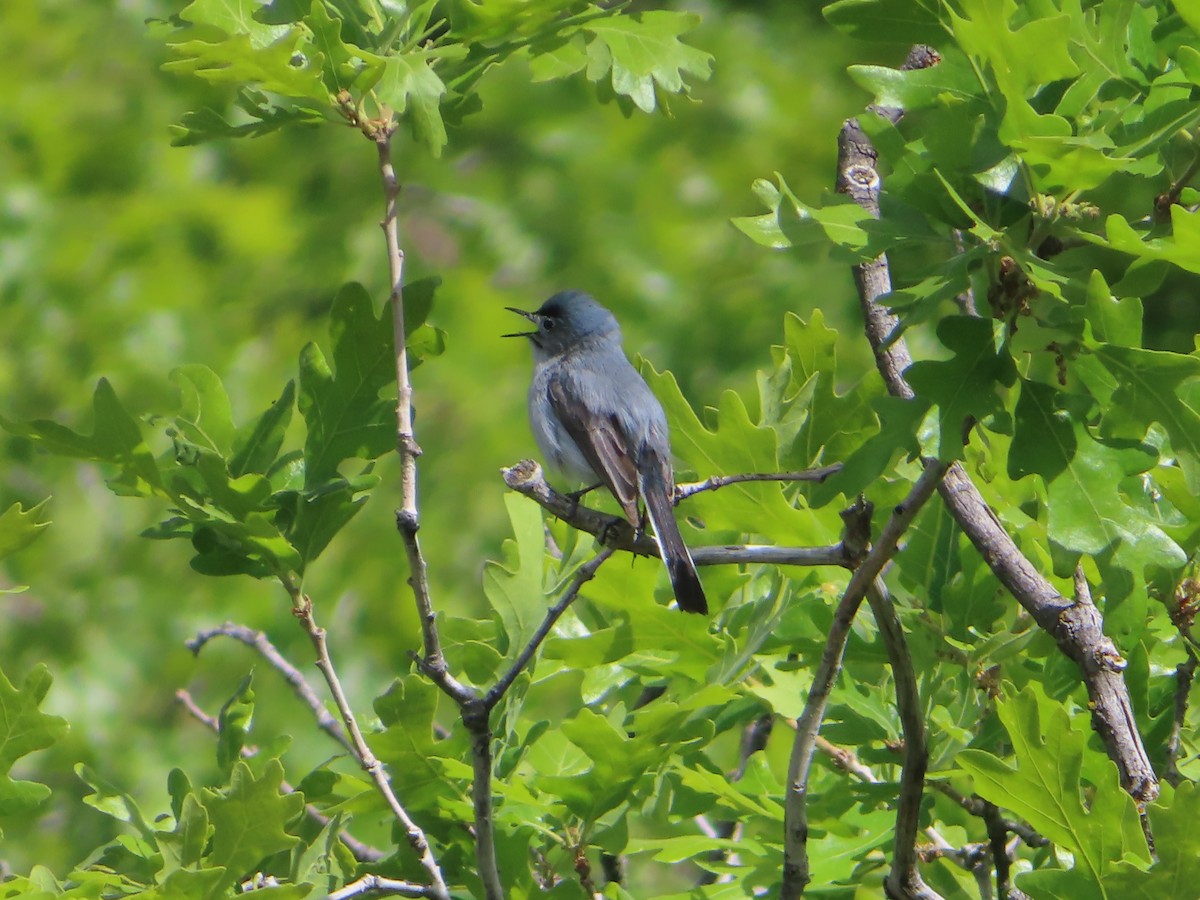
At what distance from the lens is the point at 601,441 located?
353 centimetres

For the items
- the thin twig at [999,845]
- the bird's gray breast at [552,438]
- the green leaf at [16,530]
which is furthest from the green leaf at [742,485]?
the bird's gray breast at [552,438]

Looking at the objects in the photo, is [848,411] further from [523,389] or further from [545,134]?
[545,134]

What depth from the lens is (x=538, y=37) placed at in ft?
6.82

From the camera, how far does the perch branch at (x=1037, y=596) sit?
1731mm

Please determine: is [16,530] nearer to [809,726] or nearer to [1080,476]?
[809,726]

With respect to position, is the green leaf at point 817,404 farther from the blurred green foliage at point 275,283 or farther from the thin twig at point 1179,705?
the blurred green foliage at point 275,283

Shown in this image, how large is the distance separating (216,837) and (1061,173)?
124 cm

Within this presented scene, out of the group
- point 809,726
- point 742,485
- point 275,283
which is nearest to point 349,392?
point 742,485

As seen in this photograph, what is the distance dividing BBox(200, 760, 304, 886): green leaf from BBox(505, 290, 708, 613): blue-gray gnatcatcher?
3.53 ft

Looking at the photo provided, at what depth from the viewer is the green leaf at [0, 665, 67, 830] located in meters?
1.86

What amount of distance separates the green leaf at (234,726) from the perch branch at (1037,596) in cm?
103

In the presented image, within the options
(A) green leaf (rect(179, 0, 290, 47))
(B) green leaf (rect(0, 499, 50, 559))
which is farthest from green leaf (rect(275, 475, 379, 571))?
(A) green leaf (rect(179, 0, 290, 47))

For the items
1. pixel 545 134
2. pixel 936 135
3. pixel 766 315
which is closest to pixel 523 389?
pixel 766 315

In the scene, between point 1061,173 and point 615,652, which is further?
point 615,652
